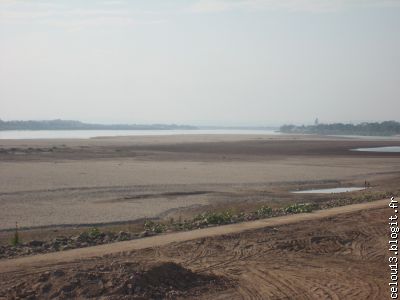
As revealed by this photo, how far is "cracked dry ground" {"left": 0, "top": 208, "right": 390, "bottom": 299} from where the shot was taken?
30.6 feet

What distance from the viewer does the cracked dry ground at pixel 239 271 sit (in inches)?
367

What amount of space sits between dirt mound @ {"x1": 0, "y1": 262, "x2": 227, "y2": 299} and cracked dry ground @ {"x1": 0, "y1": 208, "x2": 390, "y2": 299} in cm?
2

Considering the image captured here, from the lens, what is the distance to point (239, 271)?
1120 centimetres

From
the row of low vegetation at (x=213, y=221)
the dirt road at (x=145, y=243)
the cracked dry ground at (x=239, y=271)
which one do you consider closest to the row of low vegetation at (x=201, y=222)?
the row of low vegetation at (x=213, y=221)

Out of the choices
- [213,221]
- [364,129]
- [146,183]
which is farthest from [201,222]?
[364,129]

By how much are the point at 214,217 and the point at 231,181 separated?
16.6 metres

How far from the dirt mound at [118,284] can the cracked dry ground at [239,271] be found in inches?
0.7

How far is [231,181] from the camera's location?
111 feet

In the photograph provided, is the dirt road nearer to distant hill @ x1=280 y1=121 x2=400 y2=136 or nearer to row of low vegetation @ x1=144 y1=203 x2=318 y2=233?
row of low vegetation @ x1=144 y1=203 x2=318 y2=233

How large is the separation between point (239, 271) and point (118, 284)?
2.98 meters

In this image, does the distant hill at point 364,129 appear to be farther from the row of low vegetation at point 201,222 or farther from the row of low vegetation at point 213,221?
the row of low vegetation at point 213,221

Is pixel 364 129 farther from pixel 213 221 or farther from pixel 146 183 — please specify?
pixel 213 221

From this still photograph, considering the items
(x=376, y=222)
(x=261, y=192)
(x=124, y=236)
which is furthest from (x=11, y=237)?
(x=261, y=192)

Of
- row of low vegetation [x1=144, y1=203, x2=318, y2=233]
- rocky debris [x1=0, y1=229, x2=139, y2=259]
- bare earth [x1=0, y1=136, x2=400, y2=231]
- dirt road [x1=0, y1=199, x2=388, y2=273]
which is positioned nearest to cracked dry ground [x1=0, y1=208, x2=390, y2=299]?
dirt road [x1=0, y1=199, x2=388, y2=273]
